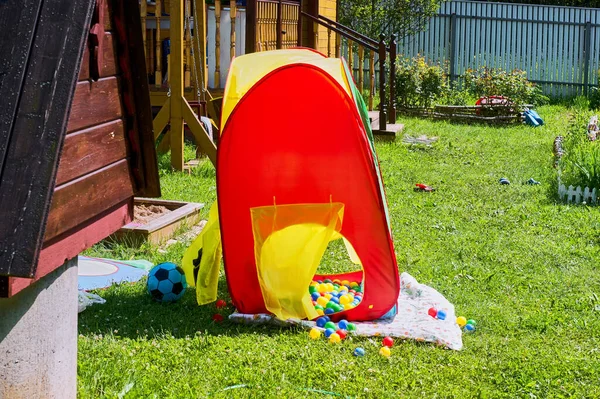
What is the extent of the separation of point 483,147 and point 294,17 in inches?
143

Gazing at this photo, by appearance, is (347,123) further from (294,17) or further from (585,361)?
(294,17)

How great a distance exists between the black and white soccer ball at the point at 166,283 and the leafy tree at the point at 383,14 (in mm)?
15533

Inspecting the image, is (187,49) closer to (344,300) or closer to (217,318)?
(344,300)

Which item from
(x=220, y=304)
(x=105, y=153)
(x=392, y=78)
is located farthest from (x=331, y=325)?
(x=392, y=78)

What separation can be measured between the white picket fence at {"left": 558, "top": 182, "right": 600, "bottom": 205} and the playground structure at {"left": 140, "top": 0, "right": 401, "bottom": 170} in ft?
12.6

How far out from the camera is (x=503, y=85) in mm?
17688

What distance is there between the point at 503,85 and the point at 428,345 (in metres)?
13.1

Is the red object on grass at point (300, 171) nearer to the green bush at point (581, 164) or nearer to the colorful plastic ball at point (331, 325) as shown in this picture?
the colorful plastic ball at point (331, 325)

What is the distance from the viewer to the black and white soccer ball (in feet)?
19.7

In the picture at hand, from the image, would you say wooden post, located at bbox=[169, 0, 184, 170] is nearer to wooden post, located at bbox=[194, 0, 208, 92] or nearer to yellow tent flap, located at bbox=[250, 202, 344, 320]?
wooden post, located at bbox=[194, 0, 208, 92]

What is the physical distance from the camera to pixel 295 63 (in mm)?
6051

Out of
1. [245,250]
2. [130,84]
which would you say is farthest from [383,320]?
[130,84]

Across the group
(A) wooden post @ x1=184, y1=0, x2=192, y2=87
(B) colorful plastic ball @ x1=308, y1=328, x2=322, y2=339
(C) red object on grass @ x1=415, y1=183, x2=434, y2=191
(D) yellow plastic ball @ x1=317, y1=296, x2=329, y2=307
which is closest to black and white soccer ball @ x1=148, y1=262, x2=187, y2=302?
(D) yellow plastic ball @ x1=317, y1=296, x2=329, y2=307

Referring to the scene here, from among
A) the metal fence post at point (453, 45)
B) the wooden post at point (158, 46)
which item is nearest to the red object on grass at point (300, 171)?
the wooden post at point (158, 46)
